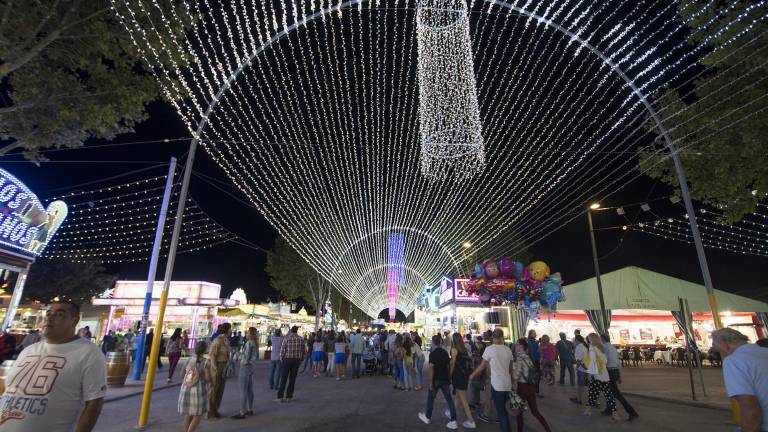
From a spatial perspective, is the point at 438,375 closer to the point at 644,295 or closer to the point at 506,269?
the point at 506,269

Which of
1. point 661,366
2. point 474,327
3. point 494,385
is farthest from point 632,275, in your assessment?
point 494,385

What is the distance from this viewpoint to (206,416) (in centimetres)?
752

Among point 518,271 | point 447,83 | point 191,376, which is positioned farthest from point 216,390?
point 518,271

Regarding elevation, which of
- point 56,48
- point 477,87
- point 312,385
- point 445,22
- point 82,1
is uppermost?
point 445,22

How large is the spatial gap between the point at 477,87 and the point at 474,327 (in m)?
15.6

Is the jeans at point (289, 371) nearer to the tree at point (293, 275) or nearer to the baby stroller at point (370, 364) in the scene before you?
the baby stroller at point (370, 364)

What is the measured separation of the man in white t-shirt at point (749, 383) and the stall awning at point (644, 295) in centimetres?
1985

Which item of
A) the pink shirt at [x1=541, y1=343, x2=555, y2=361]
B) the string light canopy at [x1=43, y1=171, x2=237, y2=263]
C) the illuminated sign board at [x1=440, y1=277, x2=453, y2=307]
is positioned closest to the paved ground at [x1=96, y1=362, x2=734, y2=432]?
the pink shirt at [x1=541, y1=343, x2=555, y2=361]

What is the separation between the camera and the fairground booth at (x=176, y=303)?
85.0ft

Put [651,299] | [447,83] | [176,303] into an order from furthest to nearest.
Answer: [176,303]
[651,299]
[447,83]

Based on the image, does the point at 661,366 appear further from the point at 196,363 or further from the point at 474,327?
the point at 196,363

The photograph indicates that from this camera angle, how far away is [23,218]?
12.5 m

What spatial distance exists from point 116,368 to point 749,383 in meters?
13.3

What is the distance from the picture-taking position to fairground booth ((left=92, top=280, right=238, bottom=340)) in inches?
1021
